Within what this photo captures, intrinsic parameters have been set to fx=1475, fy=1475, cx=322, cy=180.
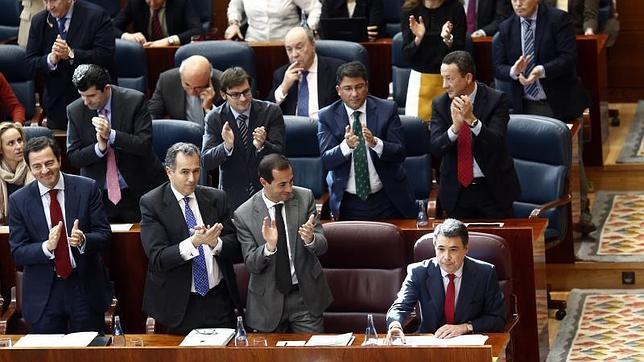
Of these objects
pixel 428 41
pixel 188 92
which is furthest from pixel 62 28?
pixel 428 41

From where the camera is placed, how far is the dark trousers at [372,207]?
22.1 feet

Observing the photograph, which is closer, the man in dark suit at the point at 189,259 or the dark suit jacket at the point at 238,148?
the man in dark suit at the point at 189,259

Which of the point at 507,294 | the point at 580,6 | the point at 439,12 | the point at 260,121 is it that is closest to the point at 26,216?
the point at 260,121

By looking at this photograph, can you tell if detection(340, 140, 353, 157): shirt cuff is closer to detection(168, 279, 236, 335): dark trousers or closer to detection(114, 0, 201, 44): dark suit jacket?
detection(168, 279, 236, 335): dark trousers

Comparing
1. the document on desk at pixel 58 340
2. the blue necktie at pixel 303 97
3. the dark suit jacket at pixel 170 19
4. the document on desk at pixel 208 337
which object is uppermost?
the dark suit jacket at pixel 170 19

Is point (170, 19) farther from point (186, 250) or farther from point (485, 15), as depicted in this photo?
point (186, 250)

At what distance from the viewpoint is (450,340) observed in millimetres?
5398

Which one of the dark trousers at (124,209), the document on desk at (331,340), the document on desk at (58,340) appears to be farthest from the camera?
the dark trousers at (124,209)

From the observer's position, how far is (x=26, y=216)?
612 cm

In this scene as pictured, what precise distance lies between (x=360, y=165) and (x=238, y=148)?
22.1 inches

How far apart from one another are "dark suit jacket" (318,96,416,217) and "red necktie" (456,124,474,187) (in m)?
0.26

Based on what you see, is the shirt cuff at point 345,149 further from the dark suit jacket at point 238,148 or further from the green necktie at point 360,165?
the dark suit jacket at point 238,148

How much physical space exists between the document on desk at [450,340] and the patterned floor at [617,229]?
216 cm

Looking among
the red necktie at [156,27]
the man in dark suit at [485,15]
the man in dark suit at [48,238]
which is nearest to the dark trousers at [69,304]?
the man in dark suit at [48,238]
